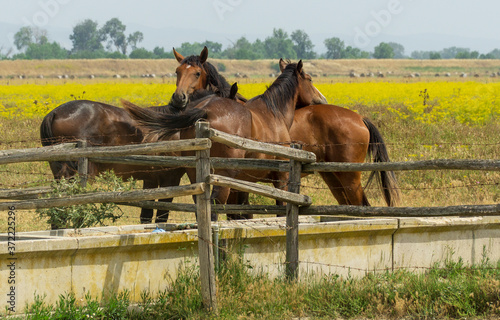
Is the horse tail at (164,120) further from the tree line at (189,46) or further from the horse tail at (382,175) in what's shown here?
the tree line at (189,46)

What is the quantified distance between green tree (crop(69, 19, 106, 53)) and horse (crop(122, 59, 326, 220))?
168m

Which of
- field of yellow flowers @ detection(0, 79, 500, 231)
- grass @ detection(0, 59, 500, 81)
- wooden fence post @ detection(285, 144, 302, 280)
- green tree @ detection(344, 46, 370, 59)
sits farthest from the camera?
green tree @ detection(344, 46, 370, 59)

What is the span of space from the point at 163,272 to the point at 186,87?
352 centimetres

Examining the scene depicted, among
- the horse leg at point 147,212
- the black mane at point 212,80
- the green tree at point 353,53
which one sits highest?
the green tree at point 353,53

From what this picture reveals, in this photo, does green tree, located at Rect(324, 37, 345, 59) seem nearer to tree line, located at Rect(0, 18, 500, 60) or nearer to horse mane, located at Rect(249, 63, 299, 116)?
tree line, located at Rect(0, 18, 500, 60)

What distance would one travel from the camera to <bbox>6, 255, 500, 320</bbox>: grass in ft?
15.8

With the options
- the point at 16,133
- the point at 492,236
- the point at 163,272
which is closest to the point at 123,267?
the point at 163,272

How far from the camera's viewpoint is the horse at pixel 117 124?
826 centimetres

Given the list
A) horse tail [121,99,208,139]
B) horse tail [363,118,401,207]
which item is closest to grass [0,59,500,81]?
horse tail [363,118,401,207]

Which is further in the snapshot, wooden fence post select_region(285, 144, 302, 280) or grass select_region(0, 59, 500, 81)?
grass select_region(0, 59, 500, 81)

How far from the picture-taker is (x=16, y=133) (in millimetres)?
15828

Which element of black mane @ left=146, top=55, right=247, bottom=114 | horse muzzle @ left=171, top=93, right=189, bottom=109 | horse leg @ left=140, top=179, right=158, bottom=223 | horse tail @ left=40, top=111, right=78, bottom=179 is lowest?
horse leg @ left=140, top=179, right=158, bottom=223

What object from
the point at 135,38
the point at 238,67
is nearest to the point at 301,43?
the point at 135,38

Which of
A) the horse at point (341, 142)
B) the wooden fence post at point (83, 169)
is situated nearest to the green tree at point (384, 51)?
the horse at point (341, 142)
